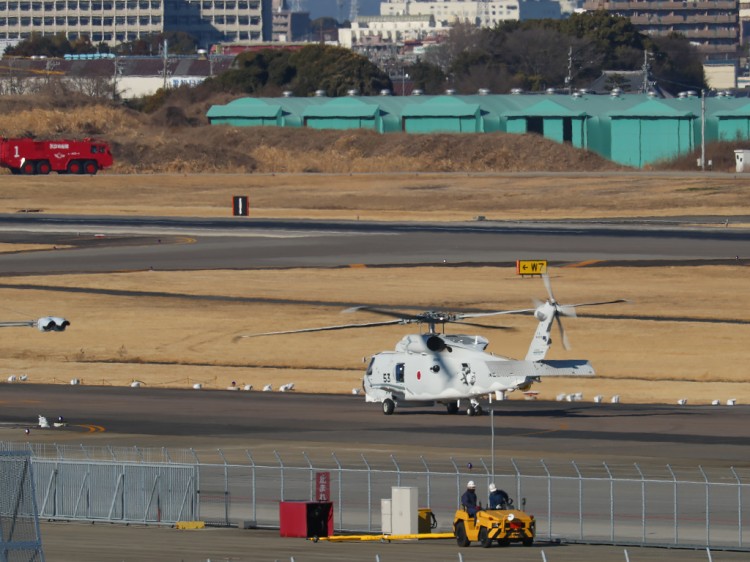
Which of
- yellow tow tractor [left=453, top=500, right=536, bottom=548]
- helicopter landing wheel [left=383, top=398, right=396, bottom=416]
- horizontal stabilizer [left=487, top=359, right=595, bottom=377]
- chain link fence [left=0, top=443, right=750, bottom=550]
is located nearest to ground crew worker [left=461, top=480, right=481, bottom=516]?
yellow tow tractor [left=453, top=500, right=536, bottom=548]

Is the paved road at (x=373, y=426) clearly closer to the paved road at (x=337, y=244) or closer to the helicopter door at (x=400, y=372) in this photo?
the helicopter door at (x=400, y=372)

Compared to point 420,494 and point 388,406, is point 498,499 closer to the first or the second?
point 420,494

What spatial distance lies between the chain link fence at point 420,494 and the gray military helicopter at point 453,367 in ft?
31.2

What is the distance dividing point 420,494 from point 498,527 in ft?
35.1

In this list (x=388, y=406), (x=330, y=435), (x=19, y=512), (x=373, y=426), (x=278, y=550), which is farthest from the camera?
(x=388, y=406)

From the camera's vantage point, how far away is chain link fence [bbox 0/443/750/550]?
4609 centimetres

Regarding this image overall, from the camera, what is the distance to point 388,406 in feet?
241

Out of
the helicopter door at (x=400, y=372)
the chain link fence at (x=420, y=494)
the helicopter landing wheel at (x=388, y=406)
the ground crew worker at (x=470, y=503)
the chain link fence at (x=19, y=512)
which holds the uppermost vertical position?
the chain link fence at (x=19, y=512)

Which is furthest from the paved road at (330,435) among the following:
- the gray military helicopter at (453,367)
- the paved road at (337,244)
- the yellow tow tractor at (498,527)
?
the paved road at (337,244)

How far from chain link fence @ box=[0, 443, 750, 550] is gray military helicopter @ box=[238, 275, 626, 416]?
375 inches

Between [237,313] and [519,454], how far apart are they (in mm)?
40199

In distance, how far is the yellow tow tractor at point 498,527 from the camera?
140 ft

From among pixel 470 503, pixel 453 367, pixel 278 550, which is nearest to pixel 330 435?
pixel 453 367

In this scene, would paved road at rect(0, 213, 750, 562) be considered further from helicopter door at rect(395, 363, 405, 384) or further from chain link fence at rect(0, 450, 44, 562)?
chain link fence at rect(0, 450, 44, 562)
